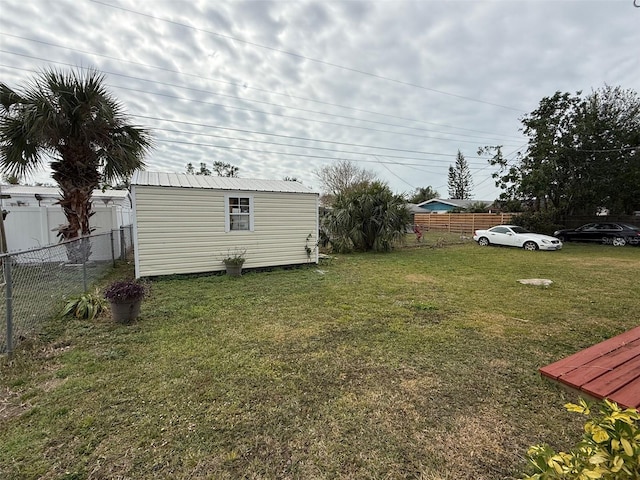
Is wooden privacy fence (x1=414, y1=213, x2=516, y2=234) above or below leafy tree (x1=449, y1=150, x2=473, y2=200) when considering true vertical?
below

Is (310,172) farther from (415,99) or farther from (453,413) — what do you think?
(453,413)

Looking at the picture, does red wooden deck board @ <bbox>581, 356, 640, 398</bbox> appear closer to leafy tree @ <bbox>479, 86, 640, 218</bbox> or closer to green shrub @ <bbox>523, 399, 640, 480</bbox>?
green shrub @ <bbox>523, 399, 640, 480</bbox>

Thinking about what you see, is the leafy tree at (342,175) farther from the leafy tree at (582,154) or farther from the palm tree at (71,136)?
the palm tree at (71,136)

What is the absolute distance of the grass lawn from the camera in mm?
1928

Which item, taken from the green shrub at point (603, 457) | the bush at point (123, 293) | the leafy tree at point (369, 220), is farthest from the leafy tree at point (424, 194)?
the green shrub at point (603, 457)

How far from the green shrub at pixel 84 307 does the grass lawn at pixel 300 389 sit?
0.27m

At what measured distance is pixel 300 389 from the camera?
2.70 meters

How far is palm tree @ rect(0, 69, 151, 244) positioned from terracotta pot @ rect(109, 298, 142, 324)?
202 inches

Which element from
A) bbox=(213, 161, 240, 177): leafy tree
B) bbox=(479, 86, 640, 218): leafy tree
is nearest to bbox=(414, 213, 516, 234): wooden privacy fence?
bbox=(479, 86, 640, 218): leafy tree

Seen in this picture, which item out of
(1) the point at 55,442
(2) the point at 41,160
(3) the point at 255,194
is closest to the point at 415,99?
(3) the point at 255,194

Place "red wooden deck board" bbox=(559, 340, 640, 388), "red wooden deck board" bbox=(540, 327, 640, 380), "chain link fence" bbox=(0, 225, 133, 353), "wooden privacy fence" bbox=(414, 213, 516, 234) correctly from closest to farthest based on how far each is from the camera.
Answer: "red wooden deck board" bbox=(559, 340, 640, 388) < "red wooden deck board" bbox=(540, 327, 640, 380) < "chain link fence" bbox=(0, 225, 133, 353) < "wooden privacy fence" bbox=(414, 213, 516, 234)

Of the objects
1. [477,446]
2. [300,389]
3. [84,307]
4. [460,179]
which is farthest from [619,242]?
[460,179]

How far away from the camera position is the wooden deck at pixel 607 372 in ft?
7.36

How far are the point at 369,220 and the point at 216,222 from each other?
259 inches
